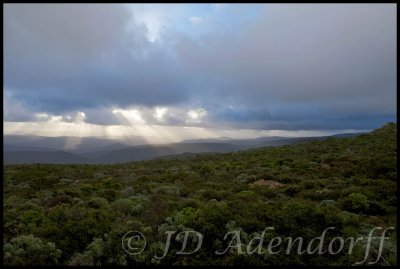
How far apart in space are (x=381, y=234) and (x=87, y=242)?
938cm

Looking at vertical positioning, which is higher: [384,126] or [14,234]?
[384,126]

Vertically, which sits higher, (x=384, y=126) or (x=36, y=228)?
(x=384, y=126)

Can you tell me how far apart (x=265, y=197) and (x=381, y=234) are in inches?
235

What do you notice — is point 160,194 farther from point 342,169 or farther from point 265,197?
point 342,169

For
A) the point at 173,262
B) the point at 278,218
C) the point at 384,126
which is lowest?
the point at 173,262

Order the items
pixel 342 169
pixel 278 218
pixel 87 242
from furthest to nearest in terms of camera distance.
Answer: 1. pixel 342 169
2. pixel 278 218
3. pixel 87 242

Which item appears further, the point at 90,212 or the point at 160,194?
the point at 160,194

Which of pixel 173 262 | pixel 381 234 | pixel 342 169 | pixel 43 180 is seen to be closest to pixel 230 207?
pixel 173 262

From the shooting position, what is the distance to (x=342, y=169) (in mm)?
22359

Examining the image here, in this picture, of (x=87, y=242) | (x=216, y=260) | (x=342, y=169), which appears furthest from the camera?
(x=342, y=169)

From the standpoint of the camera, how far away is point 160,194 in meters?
16.7

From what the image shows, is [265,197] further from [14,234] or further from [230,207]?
[14,234]

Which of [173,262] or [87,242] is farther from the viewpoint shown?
[87,242]

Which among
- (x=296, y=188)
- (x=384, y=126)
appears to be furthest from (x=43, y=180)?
(x=384, y=126)
